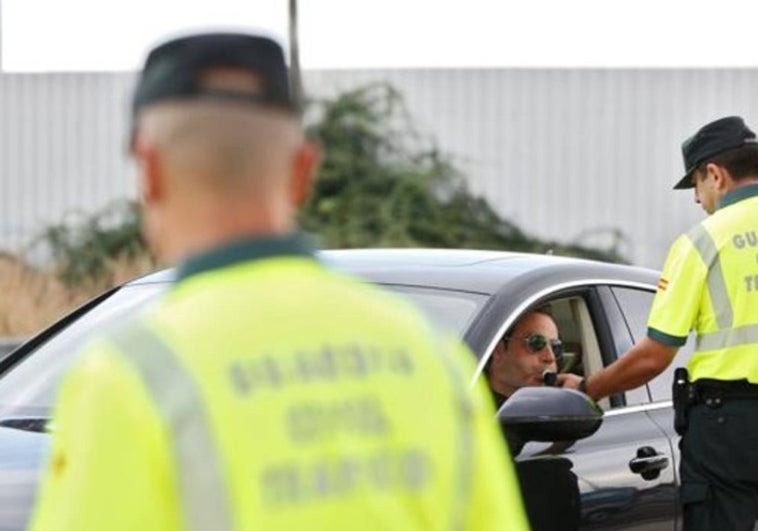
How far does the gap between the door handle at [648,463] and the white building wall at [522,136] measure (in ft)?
60.1

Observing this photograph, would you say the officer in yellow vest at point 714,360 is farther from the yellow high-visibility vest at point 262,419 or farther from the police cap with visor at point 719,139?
the yellow high-visibility vest at point 262,419

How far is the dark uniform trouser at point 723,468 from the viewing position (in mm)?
6105

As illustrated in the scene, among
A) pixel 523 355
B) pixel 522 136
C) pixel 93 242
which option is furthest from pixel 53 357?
→ pixel 522 136

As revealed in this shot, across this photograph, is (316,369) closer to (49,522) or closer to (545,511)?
(49,522)

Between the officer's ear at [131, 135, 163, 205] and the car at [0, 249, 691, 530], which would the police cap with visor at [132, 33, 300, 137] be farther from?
the car at [0, 249, 691, 530]

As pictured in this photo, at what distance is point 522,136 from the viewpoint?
2508 cm

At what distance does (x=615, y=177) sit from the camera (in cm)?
2509

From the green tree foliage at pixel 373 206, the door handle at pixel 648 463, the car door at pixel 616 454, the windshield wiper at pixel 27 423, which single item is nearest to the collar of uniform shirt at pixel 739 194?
the car door at pixel 616 454

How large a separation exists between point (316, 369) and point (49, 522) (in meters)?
0.34

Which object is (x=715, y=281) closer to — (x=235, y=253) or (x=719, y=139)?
(x=719, y=139)

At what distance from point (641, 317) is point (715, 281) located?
740mm

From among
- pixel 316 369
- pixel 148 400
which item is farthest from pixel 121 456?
pixel 316 369

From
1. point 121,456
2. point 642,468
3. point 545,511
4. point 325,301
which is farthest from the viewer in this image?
point 642,468

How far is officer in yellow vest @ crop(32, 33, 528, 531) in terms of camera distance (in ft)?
7.41
